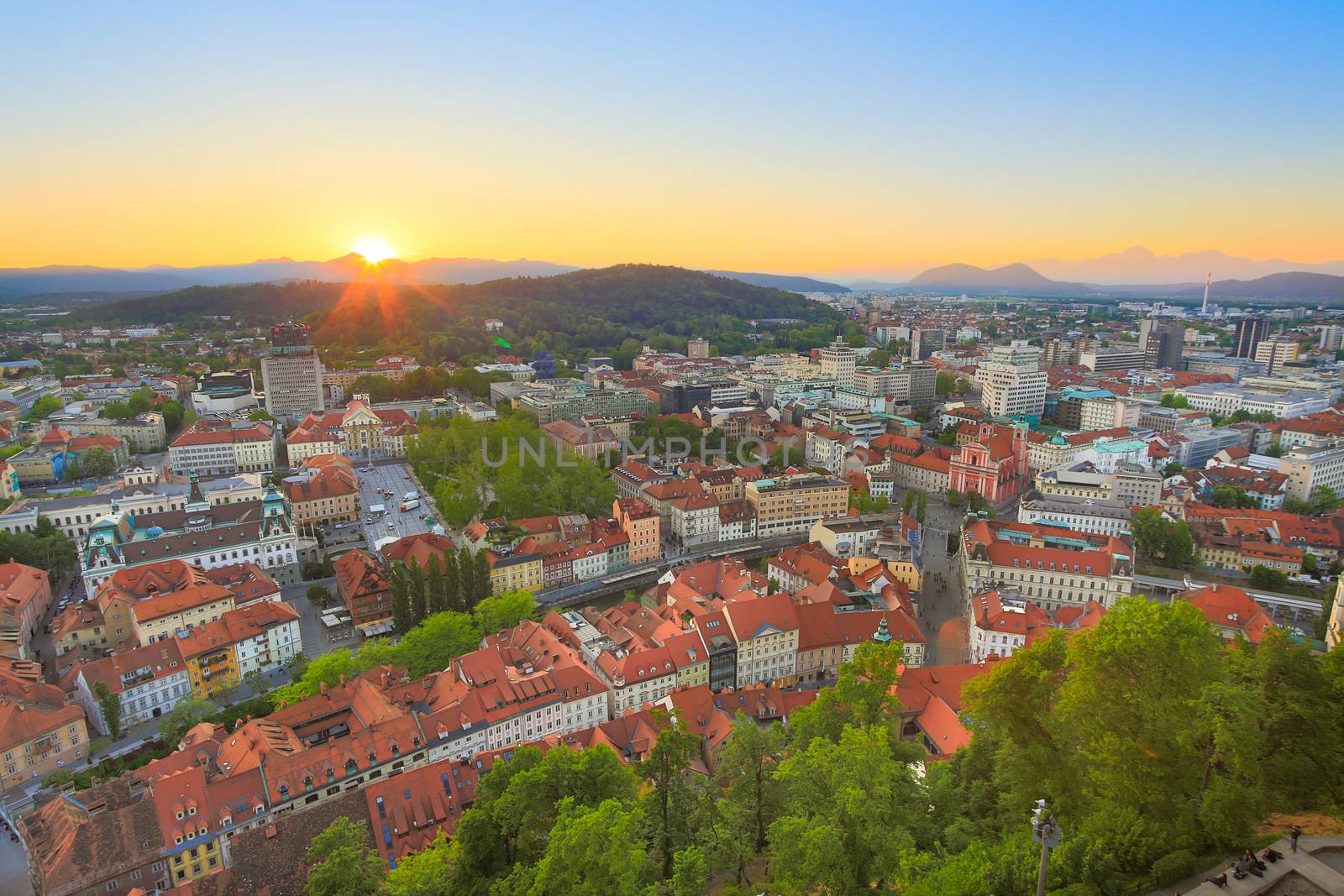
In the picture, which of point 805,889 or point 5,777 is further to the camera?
point 5,777

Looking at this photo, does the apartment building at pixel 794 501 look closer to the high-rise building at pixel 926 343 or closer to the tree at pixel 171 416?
the tree at pixel 171 416

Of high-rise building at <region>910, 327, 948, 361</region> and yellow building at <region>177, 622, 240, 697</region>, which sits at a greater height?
high-rise building at <region>910, 327, 948, 361</region>

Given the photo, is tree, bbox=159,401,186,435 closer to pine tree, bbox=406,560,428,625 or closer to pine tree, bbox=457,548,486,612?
pine tree, bbox=406,560,428,625

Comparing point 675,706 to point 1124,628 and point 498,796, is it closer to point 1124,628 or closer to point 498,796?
point 498,796

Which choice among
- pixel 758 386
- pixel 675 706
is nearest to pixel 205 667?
pixel 675 706

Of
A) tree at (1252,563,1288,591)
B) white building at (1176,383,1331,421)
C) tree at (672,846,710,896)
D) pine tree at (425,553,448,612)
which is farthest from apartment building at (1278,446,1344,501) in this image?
tree at (672,846,710,896)

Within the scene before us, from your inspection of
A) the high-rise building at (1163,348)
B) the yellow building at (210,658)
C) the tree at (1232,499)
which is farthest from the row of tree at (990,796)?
the high-rise building at (1163,348)
